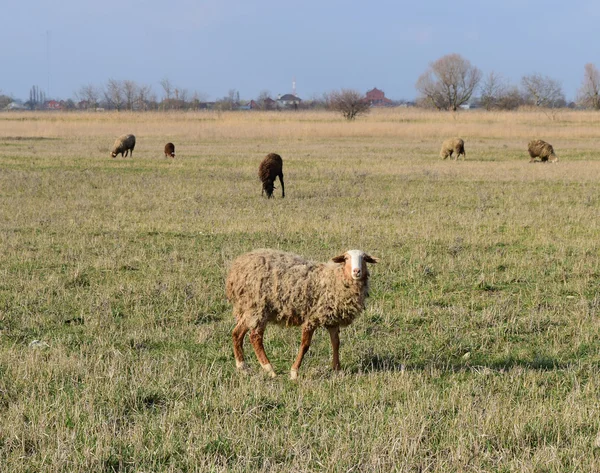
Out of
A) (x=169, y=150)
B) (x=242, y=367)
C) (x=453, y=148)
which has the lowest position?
(x=242, y=367)

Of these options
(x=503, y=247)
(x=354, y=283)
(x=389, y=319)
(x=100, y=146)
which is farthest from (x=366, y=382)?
(x=100, y=146)

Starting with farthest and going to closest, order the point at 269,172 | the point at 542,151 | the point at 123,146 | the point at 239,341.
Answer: the point at 123,146 < the point at 542,151 < the point at 269,172 < the point at 239,341

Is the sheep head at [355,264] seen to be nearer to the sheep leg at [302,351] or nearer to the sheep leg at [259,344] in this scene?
the sheep leg at [302,351]

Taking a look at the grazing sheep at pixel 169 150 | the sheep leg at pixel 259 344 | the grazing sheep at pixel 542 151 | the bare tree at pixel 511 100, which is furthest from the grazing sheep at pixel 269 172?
the bare tree at pixel 511 100

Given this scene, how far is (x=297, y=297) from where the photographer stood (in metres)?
6.36

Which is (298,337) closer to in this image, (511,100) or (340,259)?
(340,259)

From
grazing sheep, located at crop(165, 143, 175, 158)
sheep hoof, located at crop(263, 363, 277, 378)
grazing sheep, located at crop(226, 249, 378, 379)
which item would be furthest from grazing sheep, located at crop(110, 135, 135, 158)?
sheep hoof, located at crop(263, 363, 277, 378)

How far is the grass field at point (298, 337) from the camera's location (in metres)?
4.61

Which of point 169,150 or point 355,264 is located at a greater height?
point 169,150

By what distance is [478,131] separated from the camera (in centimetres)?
4859

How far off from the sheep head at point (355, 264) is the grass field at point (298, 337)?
88 centimetres

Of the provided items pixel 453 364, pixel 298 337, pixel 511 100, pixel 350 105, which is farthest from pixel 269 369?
pixel 511 100

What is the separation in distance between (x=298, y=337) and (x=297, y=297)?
1.37m

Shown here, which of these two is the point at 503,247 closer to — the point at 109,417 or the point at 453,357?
the point at 453,357
